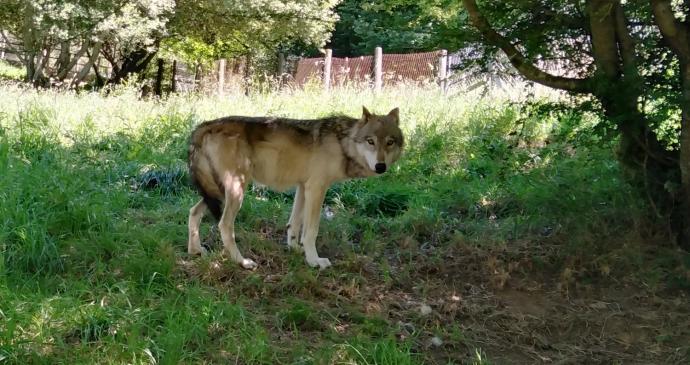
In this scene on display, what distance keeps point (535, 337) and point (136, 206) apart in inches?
145

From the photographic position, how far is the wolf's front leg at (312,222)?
15.7ft

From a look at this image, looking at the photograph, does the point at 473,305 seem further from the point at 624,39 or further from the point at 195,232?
the point at 624,39

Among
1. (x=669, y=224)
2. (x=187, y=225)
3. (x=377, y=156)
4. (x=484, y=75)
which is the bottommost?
(x=187, y=225)

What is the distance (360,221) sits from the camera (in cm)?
584

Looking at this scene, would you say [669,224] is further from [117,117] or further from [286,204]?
[117,117]

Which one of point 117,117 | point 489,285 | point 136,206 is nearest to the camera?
point 489,285

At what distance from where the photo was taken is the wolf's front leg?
15.7 feet

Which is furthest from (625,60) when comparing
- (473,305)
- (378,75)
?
(378,75)

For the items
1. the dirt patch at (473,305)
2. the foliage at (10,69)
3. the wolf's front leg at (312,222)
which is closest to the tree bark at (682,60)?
the dirt patch at (473,305)

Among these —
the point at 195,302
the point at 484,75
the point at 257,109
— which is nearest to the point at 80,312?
the point at 195,302

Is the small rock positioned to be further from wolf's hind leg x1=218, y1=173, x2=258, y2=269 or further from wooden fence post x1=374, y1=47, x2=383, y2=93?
wooden fence post x1=374, y1=47, x2=383, y2=93

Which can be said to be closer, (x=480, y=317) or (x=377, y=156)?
(x=480, y=317)

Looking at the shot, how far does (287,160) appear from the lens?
4965 mm

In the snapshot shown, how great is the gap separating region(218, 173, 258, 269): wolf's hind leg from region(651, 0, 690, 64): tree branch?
3.15 m
